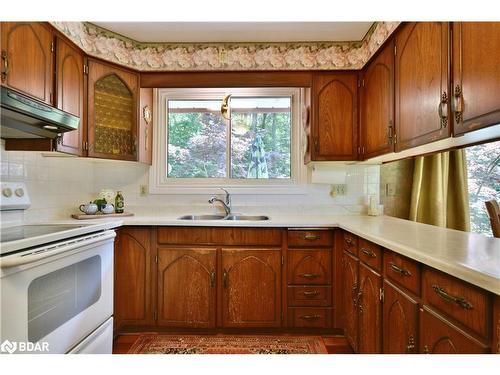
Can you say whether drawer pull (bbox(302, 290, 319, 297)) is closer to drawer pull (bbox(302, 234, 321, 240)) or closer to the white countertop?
drawer pull (bbox(302, 234, 321, 240))

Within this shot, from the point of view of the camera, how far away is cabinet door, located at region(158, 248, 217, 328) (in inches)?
81.9

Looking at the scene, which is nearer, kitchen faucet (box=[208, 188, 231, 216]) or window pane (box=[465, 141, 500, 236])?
window pane (box=[465, 141, 500, 236])

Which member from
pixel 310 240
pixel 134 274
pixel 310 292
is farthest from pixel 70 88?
pixel 310 292

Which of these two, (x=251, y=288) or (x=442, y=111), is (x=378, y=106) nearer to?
(x=442, y=111)

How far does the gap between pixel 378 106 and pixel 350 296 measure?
1.39 meters

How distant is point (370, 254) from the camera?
1.55 m

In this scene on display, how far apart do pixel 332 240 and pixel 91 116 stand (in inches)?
82.8

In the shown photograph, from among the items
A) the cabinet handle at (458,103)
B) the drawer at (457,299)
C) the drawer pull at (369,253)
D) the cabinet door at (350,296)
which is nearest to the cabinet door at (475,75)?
the cabinet handle at (458,103)

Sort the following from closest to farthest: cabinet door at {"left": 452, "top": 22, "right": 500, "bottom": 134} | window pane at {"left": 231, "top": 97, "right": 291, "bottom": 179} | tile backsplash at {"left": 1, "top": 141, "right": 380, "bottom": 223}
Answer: cabinet door at {"left": 452, "top": 22, "right": 500, "bottom": 134} < tile backsplash at {"left": 1, "top": 141, "right": 380, "bottom": 223} < window pane at {"left": 231, "top": 97, "right": 291, "bottom": 179}

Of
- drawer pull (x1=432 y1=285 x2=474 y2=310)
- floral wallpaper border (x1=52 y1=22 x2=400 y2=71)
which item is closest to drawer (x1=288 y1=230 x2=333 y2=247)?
drawer pull (x1=432 y1=285 x2=474 y2=310)

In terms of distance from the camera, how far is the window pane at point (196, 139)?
2.76m

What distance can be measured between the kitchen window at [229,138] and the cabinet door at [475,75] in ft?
5.25

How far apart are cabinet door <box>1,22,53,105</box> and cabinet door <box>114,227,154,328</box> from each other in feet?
3.61

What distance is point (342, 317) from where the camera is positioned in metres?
2.05
